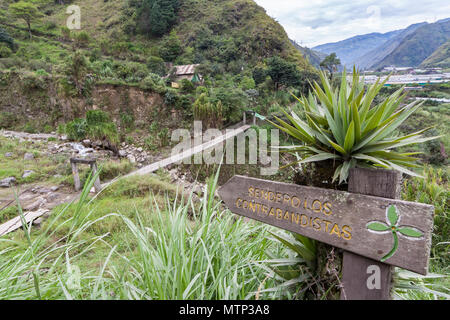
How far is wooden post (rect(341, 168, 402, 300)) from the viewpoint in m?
0.79

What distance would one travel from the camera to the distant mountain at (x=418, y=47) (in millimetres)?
51125

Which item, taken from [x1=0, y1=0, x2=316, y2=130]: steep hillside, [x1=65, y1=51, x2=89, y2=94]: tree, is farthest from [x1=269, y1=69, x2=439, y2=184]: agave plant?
[x1=65, y1=51, x2=89, y2=94]: tree

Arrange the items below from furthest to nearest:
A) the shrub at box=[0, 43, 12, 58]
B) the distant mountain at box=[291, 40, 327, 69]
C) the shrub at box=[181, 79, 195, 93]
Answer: the distant mountain at box=[291, 40, 327, 69] < the shrub at box=[0, 43, 12, 58] < the shrub at box=[181, 79, 195, 93]

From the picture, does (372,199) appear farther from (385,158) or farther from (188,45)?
(188,45)

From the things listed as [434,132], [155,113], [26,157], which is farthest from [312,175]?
[434,132]

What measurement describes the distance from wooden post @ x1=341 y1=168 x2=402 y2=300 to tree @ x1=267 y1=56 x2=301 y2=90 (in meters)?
15.6

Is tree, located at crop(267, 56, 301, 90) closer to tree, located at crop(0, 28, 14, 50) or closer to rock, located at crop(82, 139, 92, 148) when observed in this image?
rock, located at crop(82, 139, 92, 148)

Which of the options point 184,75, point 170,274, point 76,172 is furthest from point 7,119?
point 170,274

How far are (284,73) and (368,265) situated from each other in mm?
15777

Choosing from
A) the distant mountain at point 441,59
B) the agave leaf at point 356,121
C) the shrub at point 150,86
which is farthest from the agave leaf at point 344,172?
the distant mountain at point 441,59

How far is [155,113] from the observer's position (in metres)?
12.2

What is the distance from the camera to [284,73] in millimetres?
14820

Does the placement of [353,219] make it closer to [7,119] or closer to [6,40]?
[7,119]

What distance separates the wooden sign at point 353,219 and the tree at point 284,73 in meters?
15.5
